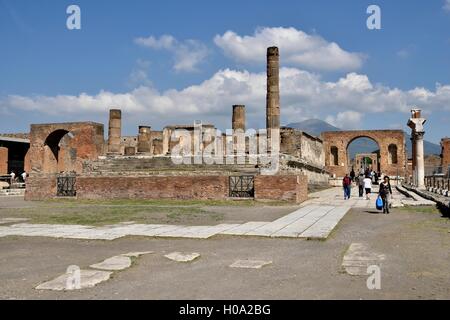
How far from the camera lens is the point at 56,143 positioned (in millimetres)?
36031

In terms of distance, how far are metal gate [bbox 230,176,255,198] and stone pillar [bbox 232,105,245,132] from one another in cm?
1154

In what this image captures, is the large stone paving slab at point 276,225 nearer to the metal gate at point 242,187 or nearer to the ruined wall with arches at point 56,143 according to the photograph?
the metal gate at point 242,187

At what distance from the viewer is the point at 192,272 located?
535cm

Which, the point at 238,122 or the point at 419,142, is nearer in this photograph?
the point at 419,142

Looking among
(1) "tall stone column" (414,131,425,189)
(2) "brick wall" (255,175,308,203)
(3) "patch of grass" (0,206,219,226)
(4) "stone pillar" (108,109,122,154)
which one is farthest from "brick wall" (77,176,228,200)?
(4) "stone pillar" (108,109,122,154)

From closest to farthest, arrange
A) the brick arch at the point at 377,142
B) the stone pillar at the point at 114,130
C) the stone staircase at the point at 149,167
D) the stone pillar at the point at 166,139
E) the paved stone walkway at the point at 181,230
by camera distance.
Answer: the paved stone walkway at the point at 181,230 < the stone staircase at the point at 149,167 < the stone pillar at the point at 114,130 < the stone pillar at the point at 166,139 < the brick arch at the point at 377,142

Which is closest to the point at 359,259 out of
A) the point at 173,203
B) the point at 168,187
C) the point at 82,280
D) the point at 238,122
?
the point at 82,280

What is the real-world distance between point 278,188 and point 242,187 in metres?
2.12

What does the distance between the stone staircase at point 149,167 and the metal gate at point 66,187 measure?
1.80m

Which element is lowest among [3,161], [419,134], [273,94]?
[3,161]

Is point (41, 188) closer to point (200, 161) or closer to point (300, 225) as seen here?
point (200, 161)

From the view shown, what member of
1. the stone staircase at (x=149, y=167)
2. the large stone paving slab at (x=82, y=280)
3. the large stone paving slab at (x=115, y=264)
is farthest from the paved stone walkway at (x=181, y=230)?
the stone staircase at (x=149, y=167)

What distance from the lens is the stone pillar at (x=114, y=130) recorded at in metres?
32.2

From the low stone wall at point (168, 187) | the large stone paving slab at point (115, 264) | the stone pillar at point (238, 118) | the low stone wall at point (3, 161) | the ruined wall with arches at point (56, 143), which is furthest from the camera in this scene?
the low stone wall at point (3, 161)
